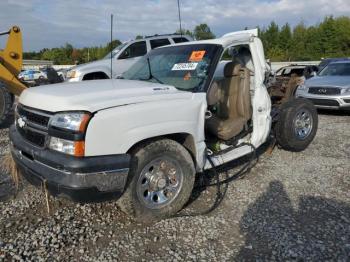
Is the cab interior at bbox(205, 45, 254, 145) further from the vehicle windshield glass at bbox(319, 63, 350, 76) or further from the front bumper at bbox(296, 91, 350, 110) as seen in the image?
the vehicle windshield glass at bbox(319, 63, 350, 76)

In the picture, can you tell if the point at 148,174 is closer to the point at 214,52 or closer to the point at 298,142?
the point at 214,52

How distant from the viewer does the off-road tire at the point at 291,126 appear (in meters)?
5.87

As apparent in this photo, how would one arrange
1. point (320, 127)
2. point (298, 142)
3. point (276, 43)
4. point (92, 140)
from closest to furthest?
point (92, 140)
point (298, 142)
point (320, 127)
point (276, 43)

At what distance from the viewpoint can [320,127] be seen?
28.0ft

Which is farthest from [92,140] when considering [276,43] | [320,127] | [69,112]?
[276,43]

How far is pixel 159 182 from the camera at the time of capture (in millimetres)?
3684

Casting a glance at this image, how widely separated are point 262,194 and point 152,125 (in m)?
1.87

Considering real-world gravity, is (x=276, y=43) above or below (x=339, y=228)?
above

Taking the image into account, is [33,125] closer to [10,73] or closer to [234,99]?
[234,99]

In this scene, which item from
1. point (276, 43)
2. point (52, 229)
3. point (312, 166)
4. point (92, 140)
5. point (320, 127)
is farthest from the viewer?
point (276, 43)

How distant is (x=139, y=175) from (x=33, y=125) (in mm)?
1127

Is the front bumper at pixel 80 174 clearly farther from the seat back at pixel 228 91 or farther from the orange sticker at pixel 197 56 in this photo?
the seat back at pixel 228 91

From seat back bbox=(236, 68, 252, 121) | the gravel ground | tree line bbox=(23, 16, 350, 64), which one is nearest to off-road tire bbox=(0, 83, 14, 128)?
the gravel ground

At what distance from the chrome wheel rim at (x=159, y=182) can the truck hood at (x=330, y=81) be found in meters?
7.81
